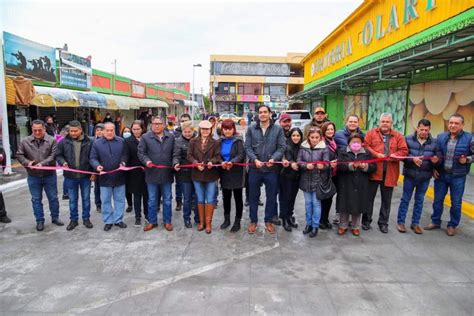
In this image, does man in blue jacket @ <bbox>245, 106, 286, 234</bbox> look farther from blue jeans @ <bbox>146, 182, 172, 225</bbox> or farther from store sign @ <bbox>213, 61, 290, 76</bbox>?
store sign @ <bbox>213, 61, 290, 76</bbox>

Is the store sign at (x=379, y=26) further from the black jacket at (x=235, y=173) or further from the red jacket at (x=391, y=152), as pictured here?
the black jacket at (x=235, y=173)

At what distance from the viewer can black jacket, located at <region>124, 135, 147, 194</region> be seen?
5.98m

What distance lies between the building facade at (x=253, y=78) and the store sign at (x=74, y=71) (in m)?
37.8

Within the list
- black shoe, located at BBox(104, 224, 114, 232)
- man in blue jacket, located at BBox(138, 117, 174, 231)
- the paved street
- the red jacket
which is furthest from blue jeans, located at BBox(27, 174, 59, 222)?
the red jacket

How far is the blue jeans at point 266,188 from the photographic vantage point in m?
5.43

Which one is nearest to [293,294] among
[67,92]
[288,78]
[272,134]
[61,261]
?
[272,134]

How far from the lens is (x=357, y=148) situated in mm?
5258

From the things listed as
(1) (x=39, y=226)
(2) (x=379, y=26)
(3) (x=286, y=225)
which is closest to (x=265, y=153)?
(3) (x=286, y=225)

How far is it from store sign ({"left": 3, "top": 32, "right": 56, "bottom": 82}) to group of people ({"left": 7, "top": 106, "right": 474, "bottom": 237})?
8.32 meters

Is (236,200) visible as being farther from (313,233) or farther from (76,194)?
(76,194)

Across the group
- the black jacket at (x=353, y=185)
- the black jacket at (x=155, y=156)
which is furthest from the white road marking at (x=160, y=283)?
the black jacket at (x=155, y=156)

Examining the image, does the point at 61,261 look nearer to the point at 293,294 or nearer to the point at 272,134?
the point at 293,294

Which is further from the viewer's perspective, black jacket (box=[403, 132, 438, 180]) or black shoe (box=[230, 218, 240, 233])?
black shoe (box=[230, 218, 240, 233])

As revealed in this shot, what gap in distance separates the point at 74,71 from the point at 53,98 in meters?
4.94
